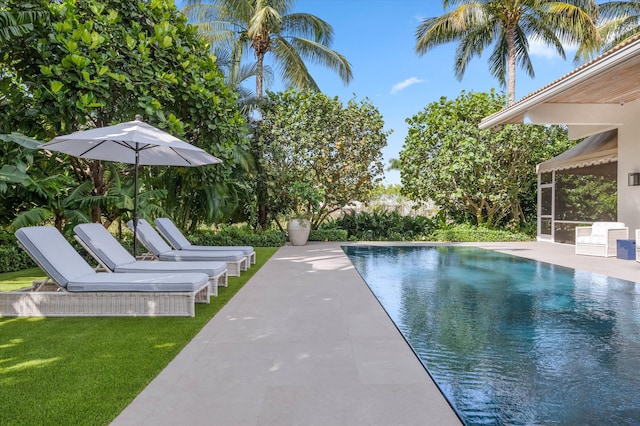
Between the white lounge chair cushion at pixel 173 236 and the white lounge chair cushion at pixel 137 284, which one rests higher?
the white lounge chair cushion at pixel 173 236

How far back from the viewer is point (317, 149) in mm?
15508

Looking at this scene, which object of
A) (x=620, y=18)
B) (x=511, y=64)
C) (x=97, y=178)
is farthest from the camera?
(x=620, y=18)

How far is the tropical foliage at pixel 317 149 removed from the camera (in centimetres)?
1531

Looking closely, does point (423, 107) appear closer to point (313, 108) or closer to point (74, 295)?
point (313, 108)

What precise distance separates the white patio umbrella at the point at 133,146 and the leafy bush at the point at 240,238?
5.74 metres

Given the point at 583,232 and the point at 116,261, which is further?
the point at 583,232

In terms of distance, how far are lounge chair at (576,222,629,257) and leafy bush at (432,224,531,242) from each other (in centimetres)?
466

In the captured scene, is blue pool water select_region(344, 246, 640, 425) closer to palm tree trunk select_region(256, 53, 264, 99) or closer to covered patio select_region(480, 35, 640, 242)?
covered patio select_region(480, 35, 640, 242)

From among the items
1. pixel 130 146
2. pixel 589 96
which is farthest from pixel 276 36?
pixel 130 146

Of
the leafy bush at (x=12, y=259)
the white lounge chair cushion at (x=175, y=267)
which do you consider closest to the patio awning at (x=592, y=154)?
the white lounge chair cushion at (x=175, y=267)

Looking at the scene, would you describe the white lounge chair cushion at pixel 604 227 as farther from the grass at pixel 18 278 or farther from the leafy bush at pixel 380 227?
the grass at pixel 18 278

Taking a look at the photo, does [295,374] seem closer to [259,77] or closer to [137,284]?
[137,284]

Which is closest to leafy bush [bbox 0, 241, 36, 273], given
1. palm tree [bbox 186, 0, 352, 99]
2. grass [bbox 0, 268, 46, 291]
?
grass [bbox 0, 268, 46, 291]

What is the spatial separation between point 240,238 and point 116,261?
8167 mm
